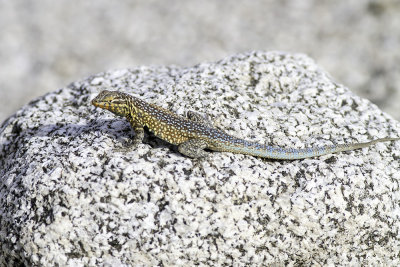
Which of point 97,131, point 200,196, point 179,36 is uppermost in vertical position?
point 179,36

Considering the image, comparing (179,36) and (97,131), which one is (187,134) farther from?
(179,36)

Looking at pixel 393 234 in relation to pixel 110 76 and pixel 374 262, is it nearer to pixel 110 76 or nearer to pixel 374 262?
pixel 374 262

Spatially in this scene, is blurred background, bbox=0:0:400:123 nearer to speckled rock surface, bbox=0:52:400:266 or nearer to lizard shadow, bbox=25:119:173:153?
lizard shadow, bbox=25:119:173:153

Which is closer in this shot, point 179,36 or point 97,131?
point 97,131

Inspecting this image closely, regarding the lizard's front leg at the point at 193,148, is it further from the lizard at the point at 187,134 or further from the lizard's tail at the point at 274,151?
the lizard's tail at the point at 274,151

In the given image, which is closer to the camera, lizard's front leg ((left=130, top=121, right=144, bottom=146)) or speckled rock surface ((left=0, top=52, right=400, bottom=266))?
speckled rock surface ((left=0, top=52, right=400, bottom=266))

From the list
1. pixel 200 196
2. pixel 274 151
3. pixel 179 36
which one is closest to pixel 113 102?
pixel 200 196

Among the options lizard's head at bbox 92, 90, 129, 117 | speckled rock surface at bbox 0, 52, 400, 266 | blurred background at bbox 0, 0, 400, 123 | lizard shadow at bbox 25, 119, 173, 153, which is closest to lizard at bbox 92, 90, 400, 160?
lizard's head at bbox 92, 90, 129, 117
